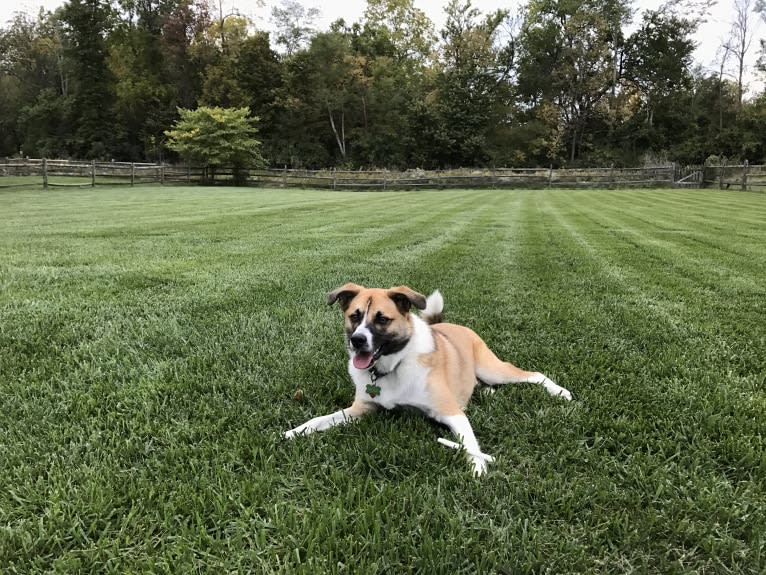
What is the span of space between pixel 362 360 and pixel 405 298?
0.41 m

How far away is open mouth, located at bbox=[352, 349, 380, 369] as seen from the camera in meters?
2.40

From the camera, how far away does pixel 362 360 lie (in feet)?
7.97

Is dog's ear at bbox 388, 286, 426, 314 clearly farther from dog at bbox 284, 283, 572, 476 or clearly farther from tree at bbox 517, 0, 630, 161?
tree at bbox 517, 0, 630, 161

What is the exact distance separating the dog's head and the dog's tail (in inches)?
23.5

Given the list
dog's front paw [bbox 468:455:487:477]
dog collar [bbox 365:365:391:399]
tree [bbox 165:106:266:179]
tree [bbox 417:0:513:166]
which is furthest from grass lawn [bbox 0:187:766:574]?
tree [bbox 417:0:513:166]

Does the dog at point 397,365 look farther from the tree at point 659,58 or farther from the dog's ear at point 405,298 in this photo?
the tree at point 659,58

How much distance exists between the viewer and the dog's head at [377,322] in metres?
2.42

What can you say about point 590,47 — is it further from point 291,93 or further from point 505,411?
point 505,411

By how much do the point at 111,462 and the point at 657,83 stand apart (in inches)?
1955

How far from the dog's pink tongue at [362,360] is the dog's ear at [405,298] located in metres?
0.33

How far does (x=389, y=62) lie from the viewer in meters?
44.8

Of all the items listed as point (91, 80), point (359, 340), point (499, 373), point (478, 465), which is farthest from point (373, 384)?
point (91, 80)

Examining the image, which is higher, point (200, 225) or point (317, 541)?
point (200, 225)

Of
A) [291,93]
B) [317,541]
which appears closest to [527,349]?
→ [317,541]
